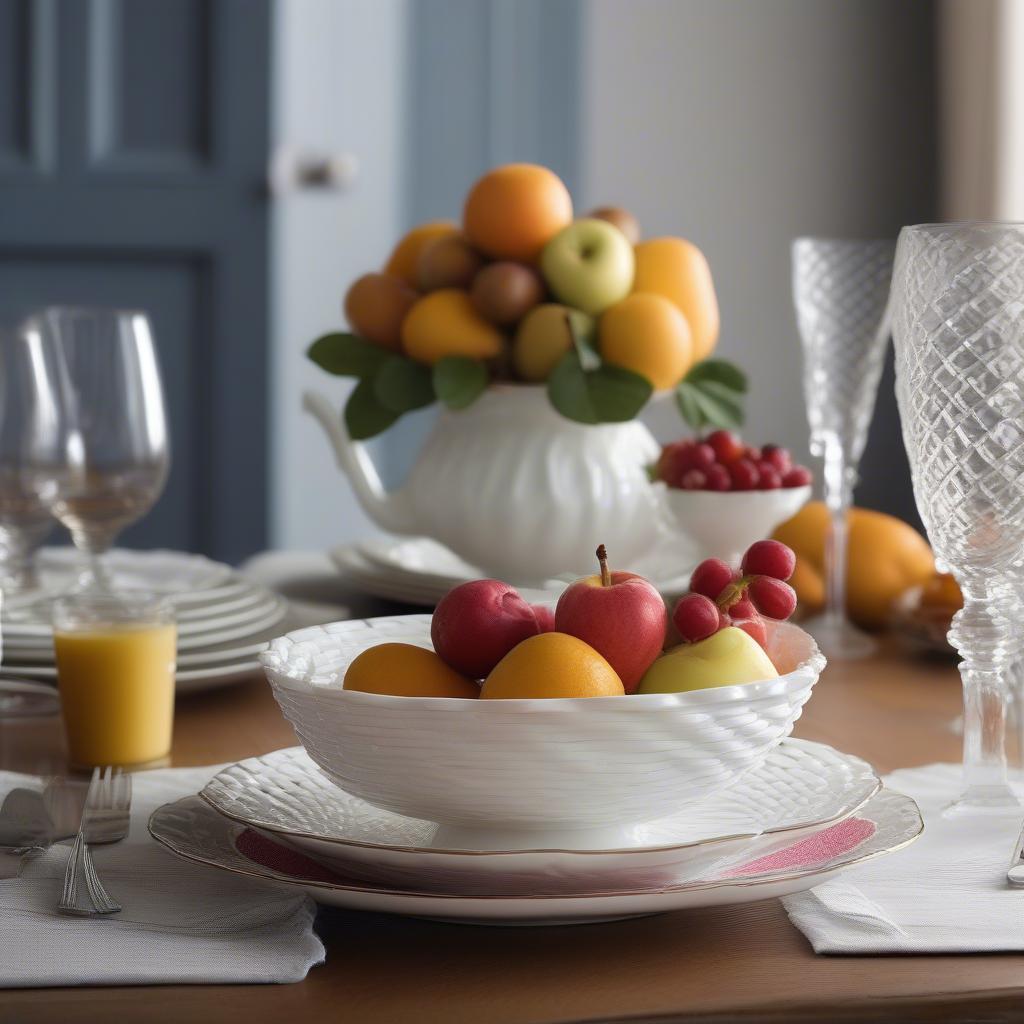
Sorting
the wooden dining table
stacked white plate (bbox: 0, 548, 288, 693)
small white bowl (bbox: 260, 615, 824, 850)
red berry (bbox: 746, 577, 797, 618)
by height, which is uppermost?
red berry (bbox: 746, 577, 797, 618)

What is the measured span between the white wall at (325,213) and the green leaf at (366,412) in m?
1.68

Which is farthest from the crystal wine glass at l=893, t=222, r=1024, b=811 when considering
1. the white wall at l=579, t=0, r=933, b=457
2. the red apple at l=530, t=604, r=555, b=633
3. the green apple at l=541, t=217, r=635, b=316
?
the white wall at l=579, t=0, r=933, b=457

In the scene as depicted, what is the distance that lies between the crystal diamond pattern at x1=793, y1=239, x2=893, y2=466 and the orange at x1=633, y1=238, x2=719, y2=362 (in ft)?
0.26

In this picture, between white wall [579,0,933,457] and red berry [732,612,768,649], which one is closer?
red berry [732,612,768,649]

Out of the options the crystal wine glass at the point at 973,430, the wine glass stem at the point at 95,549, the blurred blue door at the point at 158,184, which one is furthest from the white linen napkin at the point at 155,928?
the blurred blue door at the point at 158,184

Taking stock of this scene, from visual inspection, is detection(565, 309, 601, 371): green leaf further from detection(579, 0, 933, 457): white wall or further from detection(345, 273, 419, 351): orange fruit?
detection(579, 0, 933, 457): white wall

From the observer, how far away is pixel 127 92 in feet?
8.98

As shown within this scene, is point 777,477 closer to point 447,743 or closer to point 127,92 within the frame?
point 447,743

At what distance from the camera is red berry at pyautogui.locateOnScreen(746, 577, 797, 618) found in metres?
0.65

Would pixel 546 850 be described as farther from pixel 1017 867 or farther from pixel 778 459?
pixel 778 459

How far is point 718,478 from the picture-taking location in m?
1.07

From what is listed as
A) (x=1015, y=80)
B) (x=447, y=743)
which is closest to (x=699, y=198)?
(x=1015, y=80)

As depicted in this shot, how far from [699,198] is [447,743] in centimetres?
271

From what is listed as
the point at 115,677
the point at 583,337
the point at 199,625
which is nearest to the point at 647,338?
the point at 583,337
